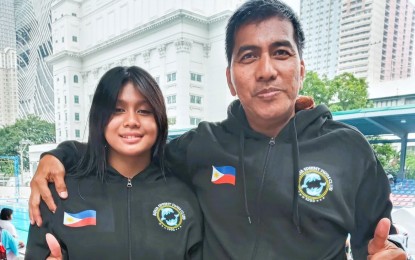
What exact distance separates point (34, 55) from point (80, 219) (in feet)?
28.5

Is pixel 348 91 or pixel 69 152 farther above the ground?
pixel 348 91

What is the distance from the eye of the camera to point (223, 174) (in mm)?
1076

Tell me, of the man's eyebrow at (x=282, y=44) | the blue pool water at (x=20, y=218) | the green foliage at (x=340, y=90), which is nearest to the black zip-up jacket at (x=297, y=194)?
the man's eyebrow at (x=282, y=44)

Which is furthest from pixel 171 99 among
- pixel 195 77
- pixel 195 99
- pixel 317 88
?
pixel 317 88

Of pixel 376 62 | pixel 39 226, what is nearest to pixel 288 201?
pixel 39 226

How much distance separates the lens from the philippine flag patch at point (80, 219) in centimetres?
105

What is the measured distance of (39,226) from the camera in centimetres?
104

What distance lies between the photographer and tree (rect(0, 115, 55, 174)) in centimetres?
1073

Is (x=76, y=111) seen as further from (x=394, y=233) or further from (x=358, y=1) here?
(x=358, y=1)

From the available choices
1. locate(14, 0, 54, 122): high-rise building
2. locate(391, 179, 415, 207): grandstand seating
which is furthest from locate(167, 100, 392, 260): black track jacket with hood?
locate(391, 179, 415, 207): grandstand seating

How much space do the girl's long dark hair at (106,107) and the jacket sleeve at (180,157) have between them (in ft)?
0.18

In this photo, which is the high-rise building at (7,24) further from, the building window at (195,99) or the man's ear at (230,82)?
the man's ear at (230,82)

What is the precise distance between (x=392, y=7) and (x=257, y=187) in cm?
2456

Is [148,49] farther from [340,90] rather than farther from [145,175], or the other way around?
[145,175]
